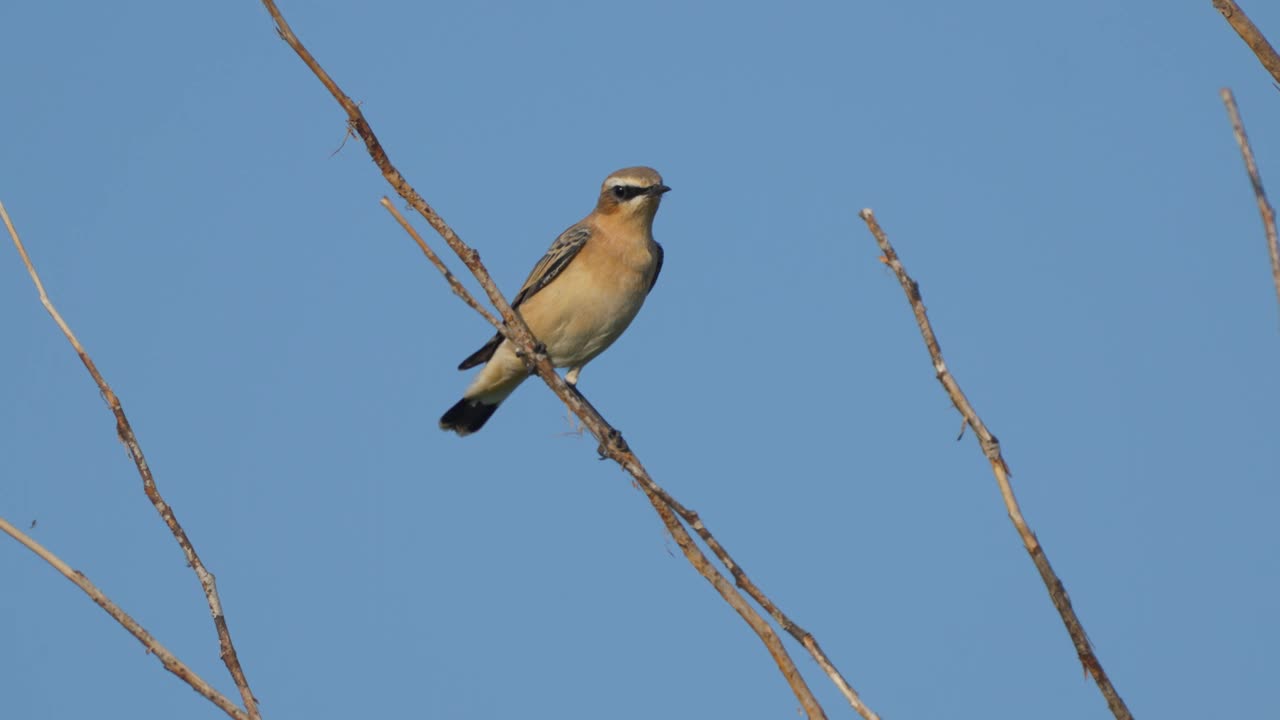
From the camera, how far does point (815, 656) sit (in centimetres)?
349

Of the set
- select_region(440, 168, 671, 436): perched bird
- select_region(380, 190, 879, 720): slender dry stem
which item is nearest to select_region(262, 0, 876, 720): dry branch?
select_region(380, 190, 879, 720): slender dry stem

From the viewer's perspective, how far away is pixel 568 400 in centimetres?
479

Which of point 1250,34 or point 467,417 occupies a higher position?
point 467,417

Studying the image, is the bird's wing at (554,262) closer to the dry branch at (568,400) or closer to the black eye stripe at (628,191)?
the black eye stripe at (628,191)

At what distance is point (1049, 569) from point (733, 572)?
2.81 feet

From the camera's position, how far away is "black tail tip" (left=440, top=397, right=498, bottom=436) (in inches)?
492

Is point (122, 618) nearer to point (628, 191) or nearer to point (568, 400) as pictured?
point (568, 400)

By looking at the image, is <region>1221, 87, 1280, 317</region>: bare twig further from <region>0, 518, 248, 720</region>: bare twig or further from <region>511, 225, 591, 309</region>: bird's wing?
<region>511, 225, 591, 309</region>: bird's wing

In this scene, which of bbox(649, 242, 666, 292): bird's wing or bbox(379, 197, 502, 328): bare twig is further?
bbox(649, 242, 666, 292): bird's wing

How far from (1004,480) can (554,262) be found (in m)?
8.13

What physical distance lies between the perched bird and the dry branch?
4.98 metres

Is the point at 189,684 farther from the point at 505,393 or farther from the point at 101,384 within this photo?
the point at 505,393

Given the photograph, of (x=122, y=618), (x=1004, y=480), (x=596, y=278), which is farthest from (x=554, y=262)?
(x=1004, y=480)

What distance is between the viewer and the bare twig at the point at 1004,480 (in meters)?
3.20
